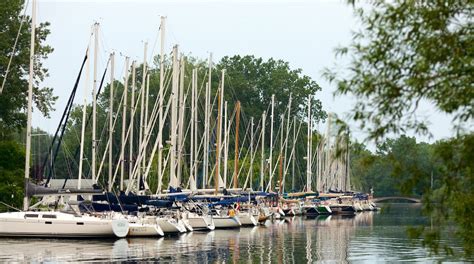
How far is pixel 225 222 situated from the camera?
73750mm

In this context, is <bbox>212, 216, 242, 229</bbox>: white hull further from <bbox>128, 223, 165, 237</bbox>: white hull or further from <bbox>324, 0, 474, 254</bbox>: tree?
<bbox>324, 0, 474, 254</bbox>: tree

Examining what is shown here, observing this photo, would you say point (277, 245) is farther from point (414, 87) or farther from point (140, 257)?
point (414, 87)

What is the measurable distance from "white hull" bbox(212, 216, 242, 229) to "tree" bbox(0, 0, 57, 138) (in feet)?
54.1

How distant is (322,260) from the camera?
4847cm

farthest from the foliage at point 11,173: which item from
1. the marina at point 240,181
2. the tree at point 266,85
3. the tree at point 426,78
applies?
the tree at point 266,85

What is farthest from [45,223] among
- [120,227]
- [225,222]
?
[225,222]

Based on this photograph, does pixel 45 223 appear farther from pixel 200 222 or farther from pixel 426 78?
pixel 426 78

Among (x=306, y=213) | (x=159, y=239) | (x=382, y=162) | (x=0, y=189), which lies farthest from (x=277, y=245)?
(x=306, y=213)

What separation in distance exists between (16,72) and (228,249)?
27898 millimetres

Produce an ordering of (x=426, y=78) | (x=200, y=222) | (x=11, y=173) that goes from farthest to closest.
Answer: (x=200, y=222) → (x=11, y=173) → (x=426, y=78)

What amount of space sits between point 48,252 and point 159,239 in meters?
12.5

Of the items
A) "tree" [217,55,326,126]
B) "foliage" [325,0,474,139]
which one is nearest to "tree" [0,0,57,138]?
"foliage" [325,0,474,139]

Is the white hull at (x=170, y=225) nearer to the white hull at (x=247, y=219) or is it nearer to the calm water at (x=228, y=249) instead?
the calm water at (x=228, y=249)

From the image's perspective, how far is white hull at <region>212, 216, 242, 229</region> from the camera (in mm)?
72750
